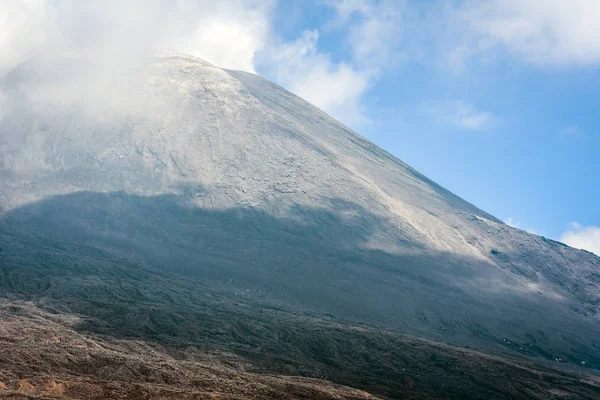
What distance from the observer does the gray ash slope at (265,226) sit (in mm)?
83250

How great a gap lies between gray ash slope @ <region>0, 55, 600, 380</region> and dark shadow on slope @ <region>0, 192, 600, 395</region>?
1.26 feet

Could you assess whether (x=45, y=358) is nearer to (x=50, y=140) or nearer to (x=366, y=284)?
(x=366, y=284)

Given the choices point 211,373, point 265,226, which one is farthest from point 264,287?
point 211,373

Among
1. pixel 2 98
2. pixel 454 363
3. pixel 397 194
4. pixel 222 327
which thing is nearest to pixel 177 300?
pixel 222 327

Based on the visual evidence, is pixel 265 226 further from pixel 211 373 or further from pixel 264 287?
pixel 211 373

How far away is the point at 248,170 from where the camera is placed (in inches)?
4523

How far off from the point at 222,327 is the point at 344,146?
3811 inches

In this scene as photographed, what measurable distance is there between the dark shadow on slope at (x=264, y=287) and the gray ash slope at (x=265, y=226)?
383 mm

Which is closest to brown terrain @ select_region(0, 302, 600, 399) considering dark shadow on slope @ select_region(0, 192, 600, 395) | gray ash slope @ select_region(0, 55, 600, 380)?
dark shadow on slope @ select_region(0, 192, 600, 395)

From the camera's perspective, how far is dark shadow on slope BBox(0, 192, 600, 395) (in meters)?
53.7

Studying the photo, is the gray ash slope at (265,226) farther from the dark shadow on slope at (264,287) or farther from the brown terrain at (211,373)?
the brown terrain at (211,373)

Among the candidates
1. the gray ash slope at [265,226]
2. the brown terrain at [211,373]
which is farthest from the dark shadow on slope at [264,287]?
the brown terrain at [211,373]

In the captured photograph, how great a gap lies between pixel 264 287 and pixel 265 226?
2036 centimetres

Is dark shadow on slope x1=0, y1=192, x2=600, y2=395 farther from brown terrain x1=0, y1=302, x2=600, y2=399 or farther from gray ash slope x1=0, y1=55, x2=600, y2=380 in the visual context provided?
brown terrain x1=0, y1=302, x2=600, y2=399
